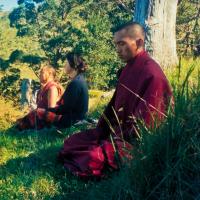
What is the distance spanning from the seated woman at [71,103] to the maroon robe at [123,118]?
1.80 meters

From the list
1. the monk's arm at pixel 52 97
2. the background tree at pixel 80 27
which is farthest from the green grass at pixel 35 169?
the background tree at pixel 80 27

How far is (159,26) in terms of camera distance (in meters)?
10.4

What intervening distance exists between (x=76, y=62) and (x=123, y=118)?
2.45 metres

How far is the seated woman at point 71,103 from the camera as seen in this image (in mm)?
7633

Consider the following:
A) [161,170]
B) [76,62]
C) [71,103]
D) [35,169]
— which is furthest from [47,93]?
[161,170]

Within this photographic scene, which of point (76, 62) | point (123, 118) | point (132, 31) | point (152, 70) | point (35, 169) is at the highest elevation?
point (132, 31)

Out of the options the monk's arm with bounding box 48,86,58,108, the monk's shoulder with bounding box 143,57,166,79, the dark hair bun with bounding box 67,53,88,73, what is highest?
the monk's shoulder with bounding box 143,57,166,79

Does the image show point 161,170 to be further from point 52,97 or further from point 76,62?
point 52,97

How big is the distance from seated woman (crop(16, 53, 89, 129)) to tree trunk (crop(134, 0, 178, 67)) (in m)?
2.88

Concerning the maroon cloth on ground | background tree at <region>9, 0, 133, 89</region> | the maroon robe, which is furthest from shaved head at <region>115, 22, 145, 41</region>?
background tree at <region>9, 0, 133, 89</region>

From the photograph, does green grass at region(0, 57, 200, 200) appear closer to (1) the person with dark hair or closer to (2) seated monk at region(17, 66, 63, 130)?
(1) the person with dark hair

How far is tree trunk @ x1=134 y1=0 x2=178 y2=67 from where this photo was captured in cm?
1023

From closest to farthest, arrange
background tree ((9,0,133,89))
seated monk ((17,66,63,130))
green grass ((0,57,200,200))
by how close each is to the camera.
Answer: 1. green grass ((0,57,200,200))
2. seated monk ((17,66,63,130))
3. background tree ((9,0,133,89))

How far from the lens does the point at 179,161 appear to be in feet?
12.4
